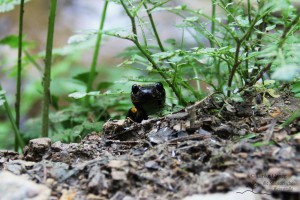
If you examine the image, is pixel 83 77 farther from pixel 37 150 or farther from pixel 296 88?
pixel 296 88

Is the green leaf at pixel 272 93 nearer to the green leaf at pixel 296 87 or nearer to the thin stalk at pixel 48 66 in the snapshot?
the green leaf at pixel 296 87

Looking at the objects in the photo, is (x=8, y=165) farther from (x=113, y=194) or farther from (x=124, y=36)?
(x=124, y=36)

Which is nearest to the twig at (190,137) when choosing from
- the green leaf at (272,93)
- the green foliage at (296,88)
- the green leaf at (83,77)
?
the green leaf at (272,93)

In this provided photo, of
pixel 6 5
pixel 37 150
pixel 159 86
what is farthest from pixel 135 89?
pixel 6 5

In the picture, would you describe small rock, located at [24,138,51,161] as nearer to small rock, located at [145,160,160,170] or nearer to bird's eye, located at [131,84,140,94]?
small rock, located at [145,160,160,170]

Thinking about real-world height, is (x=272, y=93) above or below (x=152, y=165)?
above

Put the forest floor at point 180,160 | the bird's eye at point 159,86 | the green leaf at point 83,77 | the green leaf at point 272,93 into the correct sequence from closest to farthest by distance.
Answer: the forest floor at point 180,160, the green leaf at point 272,93, the bird's eye at point 159,86, the green leaf at point 83,77

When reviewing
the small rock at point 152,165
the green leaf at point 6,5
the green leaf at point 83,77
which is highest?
the green leaf at point 6,5

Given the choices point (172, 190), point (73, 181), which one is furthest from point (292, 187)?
point (73, 181)

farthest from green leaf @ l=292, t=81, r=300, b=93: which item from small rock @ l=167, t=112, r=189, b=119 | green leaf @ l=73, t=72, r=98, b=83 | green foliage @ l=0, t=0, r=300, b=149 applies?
green leaf @ l=73, t=72, r=98, b=83

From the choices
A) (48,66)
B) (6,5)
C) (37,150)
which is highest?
(6,5)
